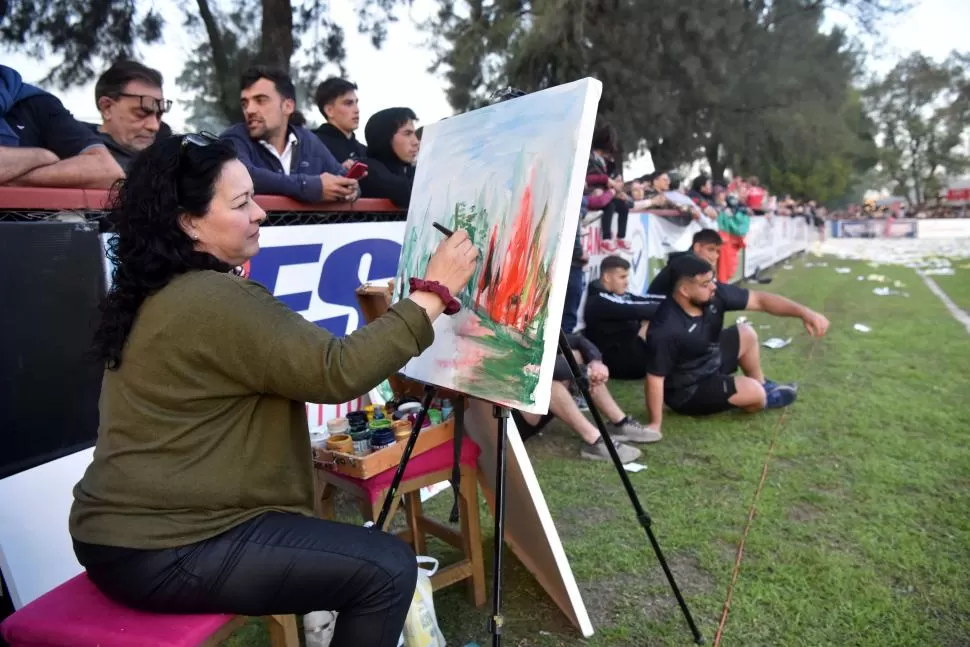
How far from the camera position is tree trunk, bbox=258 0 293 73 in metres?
8.91

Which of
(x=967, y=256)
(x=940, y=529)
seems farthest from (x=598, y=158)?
(x=967, y=256)

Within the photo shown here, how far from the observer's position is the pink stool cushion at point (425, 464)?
7.22ft

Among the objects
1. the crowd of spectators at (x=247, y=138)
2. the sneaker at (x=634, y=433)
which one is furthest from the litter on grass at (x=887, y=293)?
the crowd of spectators at (x=247, y=138)

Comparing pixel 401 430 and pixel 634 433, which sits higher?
pixel 401 430

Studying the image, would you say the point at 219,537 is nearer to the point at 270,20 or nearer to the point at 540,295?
the point at 540,295

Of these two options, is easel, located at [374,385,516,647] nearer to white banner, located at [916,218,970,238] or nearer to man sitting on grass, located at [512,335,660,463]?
man sitting on grass, located at [512,335,660,463]

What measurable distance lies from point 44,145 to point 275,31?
698 centimetres

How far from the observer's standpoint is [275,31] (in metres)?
8.97

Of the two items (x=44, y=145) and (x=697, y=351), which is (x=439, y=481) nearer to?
(x=44, y=145)

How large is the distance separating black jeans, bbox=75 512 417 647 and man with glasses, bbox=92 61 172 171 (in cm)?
237

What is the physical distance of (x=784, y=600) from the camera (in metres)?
2.41

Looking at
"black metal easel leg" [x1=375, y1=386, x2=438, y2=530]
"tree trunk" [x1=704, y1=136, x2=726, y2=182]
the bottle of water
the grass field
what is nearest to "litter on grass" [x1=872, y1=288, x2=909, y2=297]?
the grass field

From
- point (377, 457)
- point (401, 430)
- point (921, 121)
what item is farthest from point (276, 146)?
point (921, 121)

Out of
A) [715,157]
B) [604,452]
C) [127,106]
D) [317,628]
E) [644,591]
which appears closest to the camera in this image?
[317,628]
